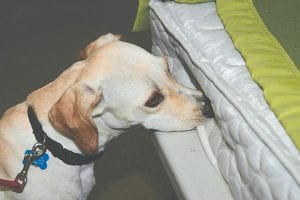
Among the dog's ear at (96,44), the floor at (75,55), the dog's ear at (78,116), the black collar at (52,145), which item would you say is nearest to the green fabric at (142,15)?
the dog's ear at (96,44)

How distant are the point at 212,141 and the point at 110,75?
369 mm

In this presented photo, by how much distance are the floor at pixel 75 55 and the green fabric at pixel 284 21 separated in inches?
40.8

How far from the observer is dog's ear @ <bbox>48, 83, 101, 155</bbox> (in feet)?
4.41

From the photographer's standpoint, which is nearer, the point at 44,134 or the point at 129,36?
the point at 44,134

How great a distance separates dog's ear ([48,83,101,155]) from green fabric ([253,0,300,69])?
0.56 meters

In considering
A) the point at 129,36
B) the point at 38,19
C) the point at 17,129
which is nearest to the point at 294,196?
the point at 17,129

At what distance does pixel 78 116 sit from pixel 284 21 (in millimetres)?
678

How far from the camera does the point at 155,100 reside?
145 cm

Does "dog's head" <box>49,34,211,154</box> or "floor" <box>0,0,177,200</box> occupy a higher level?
"dog's head" <box>49,34,211,154</box>

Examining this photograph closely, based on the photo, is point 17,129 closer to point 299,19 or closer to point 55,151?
point 55,151

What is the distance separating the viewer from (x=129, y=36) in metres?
2.89

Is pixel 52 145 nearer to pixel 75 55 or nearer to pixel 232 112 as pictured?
pixel 232 112

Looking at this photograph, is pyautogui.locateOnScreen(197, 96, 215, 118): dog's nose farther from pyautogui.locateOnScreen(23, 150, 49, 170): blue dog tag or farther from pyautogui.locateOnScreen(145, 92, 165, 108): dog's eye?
pyautogui.locateOnScreen(23, 150, 49, 170): blue dog tag

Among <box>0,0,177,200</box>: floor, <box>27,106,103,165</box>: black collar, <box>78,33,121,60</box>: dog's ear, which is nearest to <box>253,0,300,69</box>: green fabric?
<box>78,33,121,60</box>: dog's ear
